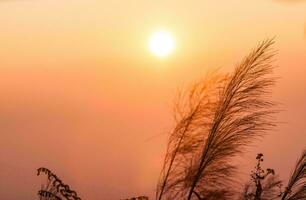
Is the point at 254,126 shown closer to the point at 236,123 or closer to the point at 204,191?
the point at 236,123

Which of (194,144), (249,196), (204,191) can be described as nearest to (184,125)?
(194,144)

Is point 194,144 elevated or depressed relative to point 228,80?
depressed

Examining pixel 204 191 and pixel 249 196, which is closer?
pixel 204 191

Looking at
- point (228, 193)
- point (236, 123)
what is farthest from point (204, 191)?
point (236, 123)

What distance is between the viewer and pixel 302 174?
16.1 feet

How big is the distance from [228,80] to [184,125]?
46 centimetres

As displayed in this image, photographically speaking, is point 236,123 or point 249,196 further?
point 249,196

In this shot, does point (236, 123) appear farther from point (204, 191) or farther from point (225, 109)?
point (204, 191)

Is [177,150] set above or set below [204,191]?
above

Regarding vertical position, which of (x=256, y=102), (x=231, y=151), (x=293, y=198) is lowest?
(x=293, y=198)

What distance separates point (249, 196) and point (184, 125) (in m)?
0.82

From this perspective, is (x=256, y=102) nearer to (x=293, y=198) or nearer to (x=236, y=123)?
(x=236, y=123)

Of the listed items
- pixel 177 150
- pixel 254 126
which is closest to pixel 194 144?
pixel 177 150

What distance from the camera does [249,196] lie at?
523 cm
